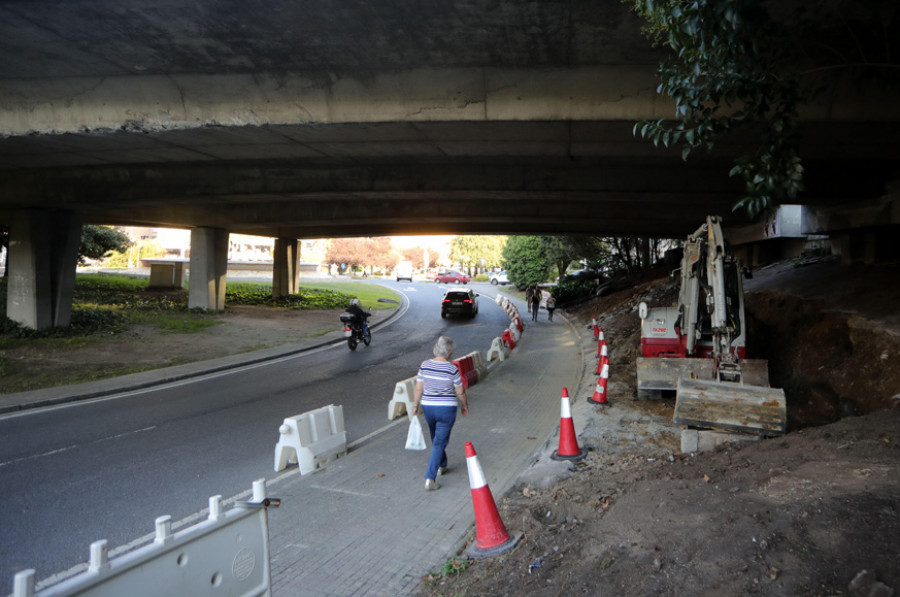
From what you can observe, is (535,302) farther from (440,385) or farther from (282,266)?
(440,385)

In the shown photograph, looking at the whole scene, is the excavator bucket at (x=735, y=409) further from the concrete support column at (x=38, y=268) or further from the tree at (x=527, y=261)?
the tree at (x=527, y=261)

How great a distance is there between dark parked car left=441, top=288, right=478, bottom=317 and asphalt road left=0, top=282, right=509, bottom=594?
647 inches

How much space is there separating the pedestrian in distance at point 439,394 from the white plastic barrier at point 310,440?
1.69 meters

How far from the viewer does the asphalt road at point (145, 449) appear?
20.4 ft

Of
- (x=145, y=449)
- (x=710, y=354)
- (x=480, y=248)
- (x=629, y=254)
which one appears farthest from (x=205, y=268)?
(x=480, y=248)

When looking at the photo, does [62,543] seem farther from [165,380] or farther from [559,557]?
[165,380]

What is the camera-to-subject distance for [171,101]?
11.0 metres

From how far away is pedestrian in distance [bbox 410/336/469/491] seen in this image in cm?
720

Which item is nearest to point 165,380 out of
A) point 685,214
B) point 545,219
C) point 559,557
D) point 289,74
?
point 289,74

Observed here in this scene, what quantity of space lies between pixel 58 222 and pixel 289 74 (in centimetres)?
1460

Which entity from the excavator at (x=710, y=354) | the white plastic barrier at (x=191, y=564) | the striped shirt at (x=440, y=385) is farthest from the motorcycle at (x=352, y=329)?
the white plastic barrier at (x=191, y=564)

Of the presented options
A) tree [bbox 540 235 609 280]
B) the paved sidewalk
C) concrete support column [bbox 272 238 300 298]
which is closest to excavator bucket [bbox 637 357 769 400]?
the paved sidewalk

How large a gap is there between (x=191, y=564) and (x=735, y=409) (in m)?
6.92

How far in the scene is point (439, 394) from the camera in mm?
7199
